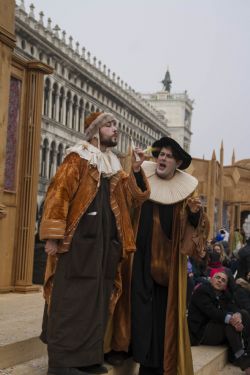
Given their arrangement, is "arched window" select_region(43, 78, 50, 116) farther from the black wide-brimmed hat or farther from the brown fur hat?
the brown fur hat

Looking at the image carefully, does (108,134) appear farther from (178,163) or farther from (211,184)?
(211,184)

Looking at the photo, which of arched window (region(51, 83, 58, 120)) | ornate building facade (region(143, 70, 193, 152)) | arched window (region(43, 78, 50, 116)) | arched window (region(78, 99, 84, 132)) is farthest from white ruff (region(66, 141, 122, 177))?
ornate building facade (region(143, 70, 193, 152))

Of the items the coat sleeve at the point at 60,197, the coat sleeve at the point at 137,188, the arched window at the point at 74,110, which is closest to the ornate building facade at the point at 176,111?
the arched window at the point at 74,110

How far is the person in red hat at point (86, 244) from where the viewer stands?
3477mm

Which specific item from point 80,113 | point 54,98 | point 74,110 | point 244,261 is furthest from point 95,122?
point 80,113

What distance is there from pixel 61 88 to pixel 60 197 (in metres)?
45.5

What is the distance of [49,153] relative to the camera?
4462 centimetres

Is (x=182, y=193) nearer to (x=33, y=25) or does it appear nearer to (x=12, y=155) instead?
(x=12, y=155)

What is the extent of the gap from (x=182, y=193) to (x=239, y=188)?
1622 cm

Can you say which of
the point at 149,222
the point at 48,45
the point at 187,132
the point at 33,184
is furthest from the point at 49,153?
the point at 187,132

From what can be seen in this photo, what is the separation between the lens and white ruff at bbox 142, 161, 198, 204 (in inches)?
161

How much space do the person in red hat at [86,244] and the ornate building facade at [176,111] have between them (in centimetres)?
9639

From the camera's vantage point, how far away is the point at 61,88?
48.2 m

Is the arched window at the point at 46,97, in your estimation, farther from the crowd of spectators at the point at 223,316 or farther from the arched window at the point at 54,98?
the crowd of spectators at the point at 223,316
